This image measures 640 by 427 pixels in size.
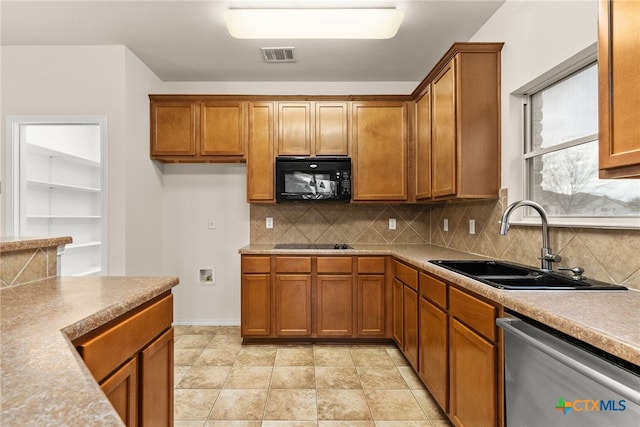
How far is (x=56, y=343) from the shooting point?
0.78m

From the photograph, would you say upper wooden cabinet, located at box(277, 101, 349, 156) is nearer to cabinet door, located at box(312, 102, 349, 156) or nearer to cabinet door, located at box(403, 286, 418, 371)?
cabinet door, located at box(312, 102, 349, 156)

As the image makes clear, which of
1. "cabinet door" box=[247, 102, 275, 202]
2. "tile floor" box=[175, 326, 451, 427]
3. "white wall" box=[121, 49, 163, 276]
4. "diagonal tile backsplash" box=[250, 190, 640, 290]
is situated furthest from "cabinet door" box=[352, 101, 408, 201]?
"white wall" box=[121, 49, 163, 276]

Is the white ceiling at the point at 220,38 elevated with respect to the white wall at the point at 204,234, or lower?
elevated

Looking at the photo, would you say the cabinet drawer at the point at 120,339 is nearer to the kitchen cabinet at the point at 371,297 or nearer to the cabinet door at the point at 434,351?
the cabinet door at the point at 434,351

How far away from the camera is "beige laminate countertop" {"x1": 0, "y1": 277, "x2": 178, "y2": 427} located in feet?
1.64

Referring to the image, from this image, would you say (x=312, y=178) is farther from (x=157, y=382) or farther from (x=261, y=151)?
(x=157, y=382)

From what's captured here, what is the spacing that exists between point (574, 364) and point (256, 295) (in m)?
2.53

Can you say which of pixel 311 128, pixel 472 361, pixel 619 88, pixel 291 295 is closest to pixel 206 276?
pixel 291 295

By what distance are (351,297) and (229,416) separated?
4.74 feet

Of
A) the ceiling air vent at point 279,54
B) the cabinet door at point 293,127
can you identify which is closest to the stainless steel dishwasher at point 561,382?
the cabinet door at point 293,127

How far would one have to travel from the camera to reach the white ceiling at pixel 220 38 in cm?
231

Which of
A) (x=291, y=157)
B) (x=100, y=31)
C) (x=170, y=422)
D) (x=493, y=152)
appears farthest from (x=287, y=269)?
(x=100, y=31)

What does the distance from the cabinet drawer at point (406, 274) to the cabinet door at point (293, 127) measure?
141 centimetres

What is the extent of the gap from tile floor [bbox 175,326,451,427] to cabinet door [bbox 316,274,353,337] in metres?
0.18
